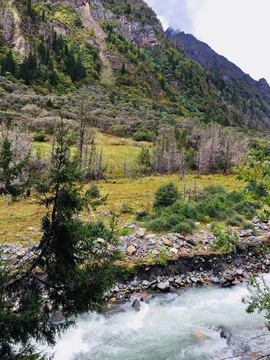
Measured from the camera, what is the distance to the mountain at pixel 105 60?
7738 centimetres

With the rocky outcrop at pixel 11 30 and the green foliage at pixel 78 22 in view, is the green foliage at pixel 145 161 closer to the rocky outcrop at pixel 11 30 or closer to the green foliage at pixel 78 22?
the rocky outcrop at pixel 11 30

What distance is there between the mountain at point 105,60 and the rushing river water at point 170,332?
59614mm

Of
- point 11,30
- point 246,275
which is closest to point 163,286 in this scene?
point 246,275

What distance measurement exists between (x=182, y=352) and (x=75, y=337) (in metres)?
4.01

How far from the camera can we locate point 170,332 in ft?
26.2

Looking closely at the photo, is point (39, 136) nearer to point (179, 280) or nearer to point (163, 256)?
point (163, 256)

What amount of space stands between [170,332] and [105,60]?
144619 millimetres

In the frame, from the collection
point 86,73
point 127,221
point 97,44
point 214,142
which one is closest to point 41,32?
point 86,73

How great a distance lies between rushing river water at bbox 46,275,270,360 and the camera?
7.04 m

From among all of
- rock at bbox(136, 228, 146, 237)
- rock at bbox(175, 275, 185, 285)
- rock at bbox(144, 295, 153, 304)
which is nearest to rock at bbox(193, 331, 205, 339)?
rock at bbox(144, 295, 153, 304)

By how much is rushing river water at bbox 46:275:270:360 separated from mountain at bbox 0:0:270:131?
196ft

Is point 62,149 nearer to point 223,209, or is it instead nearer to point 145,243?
point 145,243

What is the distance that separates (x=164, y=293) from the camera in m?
9.69

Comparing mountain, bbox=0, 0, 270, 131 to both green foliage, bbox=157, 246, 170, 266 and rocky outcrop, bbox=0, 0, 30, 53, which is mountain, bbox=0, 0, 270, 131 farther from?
green foliage, bbox=157, 246, 170, 266
